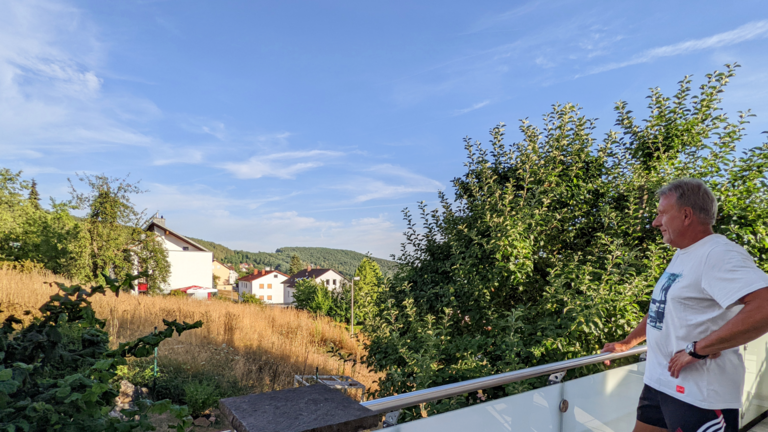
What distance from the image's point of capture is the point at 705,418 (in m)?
1.70

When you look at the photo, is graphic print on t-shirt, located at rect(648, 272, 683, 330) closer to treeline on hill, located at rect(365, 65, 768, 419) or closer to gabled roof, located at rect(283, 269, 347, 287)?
treeline on hill, located at rect(365, 65, 768, 419)

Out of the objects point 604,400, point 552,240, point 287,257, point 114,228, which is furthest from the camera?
point 287,257

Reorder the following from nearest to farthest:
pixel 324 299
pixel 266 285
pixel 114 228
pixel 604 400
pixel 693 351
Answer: pixel 693 351, pixel 604 400, pixel 114 228, pixel 324 299, pixel 266 285

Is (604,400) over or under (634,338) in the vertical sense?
under

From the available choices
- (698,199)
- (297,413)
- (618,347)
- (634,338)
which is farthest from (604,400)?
(297,413)

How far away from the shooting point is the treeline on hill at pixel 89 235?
1714 centimetres

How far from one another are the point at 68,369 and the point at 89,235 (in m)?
20.1

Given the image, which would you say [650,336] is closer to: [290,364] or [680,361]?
[680,361]

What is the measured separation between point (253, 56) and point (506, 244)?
371 inches

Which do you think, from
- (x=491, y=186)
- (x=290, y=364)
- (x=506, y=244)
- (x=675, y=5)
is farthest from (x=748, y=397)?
(x=290, y=364)

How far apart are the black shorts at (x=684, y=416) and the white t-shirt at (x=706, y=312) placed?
33 millimetres

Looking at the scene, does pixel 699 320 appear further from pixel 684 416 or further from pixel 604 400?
pixel 604 400

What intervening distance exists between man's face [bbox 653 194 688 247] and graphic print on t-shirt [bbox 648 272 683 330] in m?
0.17

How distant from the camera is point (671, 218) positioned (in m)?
1.89
